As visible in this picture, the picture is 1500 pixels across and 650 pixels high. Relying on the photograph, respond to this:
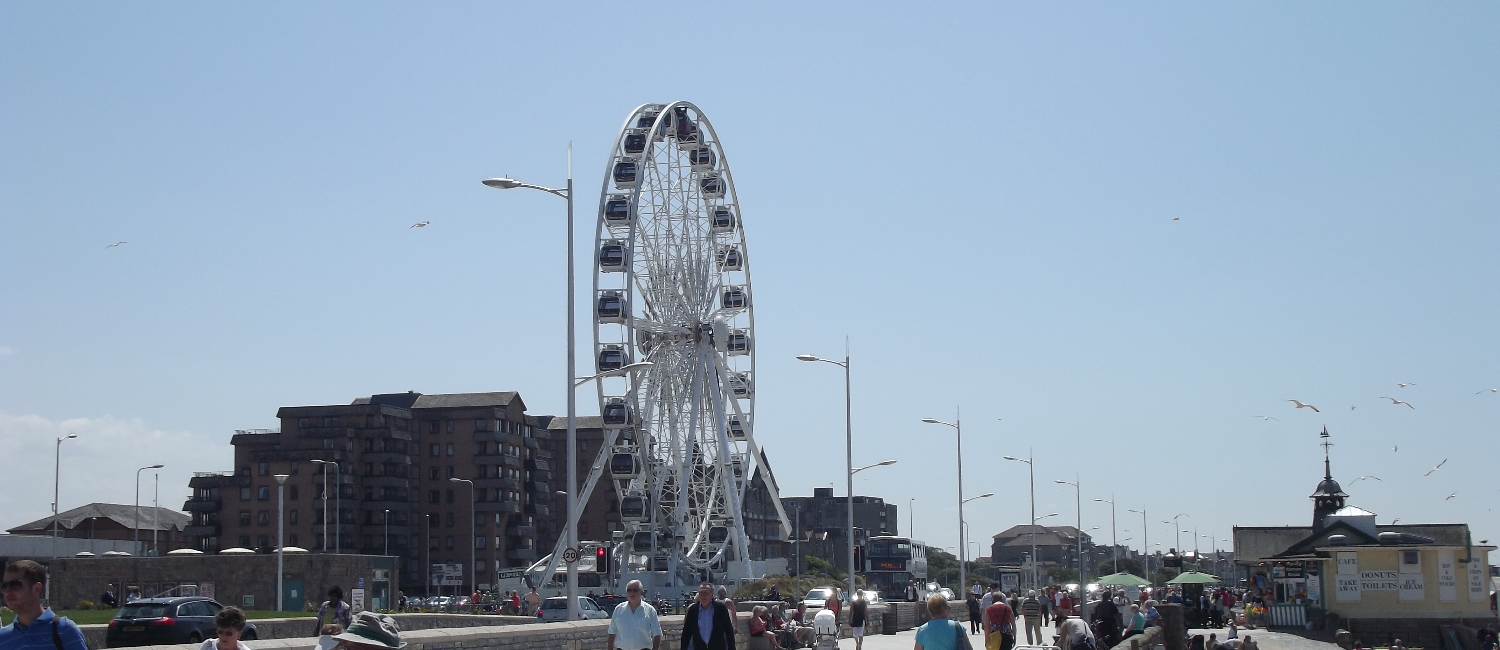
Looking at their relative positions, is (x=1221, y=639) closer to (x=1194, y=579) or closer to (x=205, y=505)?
(x=1194, y=579)

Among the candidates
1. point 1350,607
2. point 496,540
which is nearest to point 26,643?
point 1350,607

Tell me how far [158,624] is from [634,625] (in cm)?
2006

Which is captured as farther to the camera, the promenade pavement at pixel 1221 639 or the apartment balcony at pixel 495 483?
the apartment balcony at pixel 495 483

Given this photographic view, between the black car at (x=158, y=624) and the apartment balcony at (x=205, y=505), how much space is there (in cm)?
7922

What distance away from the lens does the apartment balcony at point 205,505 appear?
108 meters

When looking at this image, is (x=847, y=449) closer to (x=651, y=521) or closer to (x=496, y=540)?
(x=651, y=521)

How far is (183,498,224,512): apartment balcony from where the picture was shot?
355 ft

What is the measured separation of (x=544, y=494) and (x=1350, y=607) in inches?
3408

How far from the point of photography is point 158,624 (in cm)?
3102

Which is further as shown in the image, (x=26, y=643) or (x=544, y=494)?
(x=544, y=494)

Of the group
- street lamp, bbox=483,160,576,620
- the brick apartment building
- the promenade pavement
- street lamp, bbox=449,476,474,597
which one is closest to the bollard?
the promenade pavement

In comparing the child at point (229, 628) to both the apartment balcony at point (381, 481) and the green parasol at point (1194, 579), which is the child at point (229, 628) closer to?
the green parasol at point (1194, 579)

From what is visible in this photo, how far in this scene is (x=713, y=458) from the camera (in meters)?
65.4

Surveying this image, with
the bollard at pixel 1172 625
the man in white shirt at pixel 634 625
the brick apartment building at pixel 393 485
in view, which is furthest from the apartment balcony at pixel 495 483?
the man in white shirt at pixel 634 625
